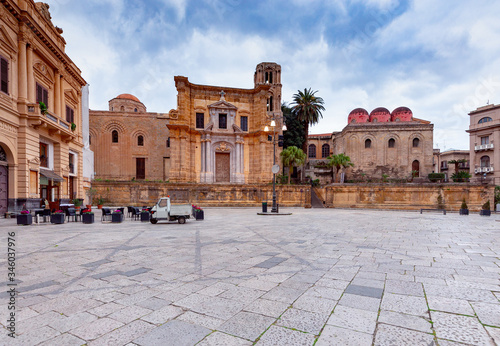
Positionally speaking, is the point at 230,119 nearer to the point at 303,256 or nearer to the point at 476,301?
the point at 303,256

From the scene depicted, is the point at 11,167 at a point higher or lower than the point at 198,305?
higher

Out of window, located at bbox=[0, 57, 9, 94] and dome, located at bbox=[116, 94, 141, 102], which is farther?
dome, located at bbox=[116, 94, 141, 102]

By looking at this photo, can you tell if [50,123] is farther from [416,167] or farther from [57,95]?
[416,167]

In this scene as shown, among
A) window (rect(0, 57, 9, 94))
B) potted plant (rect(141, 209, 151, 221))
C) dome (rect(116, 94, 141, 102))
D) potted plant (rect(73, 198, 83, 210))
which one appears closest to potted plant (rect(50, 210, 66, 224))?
potted plant (rect(141, 209, 151, 221))

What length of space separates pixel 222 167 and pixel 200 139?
451 cm

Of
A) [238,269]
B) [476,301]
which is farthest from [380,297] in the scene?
[238,269]

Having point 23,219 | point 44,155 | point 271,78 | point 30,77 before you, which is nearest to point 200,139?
point 44,155

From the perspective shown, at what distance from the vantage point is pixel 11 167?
1479cm

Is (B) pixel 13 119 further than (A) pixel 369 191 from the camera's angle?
No

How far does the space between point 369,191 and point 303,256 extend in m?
25.1

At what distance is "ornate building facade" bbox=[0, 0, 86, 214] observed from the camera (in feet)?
47.4

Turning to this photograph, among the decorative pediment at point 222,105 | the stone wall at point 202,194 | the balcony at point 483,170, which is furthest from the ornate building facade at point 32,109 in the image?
the balcony at point 483,170

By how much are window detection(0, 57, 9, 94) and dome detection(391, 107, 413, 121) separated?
166ft

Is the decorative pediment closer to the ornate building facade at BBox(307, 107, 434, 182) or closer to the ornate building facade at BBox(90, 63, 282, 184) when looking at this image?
the ornate building facade at BBox(90, 63, 282, 184)
